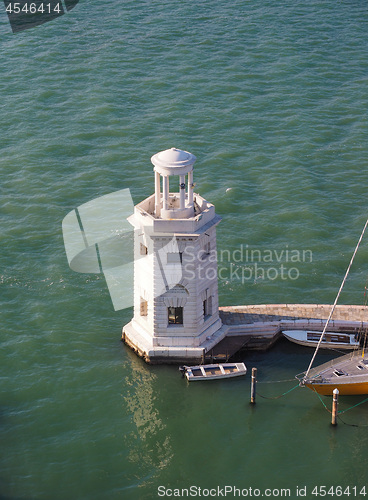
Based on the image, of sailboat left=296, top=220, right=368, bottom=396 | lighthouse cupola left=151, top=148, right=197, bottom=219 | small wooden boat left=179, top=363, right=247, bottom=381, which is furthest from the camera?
small wooden boat left=179, top=363, right=247, bottom=381

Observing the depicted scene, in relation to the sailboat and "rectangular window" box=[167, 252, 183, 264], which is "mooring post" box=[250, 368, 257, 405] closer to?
the sailboat

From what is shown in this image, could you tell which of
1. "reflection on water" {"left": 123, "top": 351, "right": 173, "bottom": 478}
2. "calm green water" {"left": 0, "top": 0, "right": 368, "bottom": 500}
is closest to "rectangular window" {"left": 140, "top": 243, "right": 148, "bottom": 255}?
"reflection on water" {"left": 123, "top": 351, "right": 173, "bottom": 478}

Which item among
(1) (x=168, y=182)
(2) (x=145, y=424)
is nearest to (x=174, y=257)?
(1) (x=168, y=182)

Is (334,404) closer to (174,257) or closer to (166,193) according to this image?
(174,257)

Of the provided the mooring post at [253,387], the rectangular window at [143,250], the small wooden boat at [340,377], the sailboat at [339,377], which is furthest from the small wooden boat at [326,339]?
the rectangular window at [143,250]

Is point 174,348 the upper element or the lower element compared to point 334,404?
lower

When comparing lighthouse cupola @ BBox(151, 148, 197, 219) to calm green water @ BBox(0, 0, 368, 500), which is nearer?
calm green water @ BBox(0, 0, 368, 500)

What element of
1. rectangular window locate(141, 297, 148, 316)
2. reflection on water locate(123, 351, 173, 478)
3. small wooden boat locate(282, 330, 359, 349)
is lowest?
small wooden boat locate(282, 330, 359, 349)
